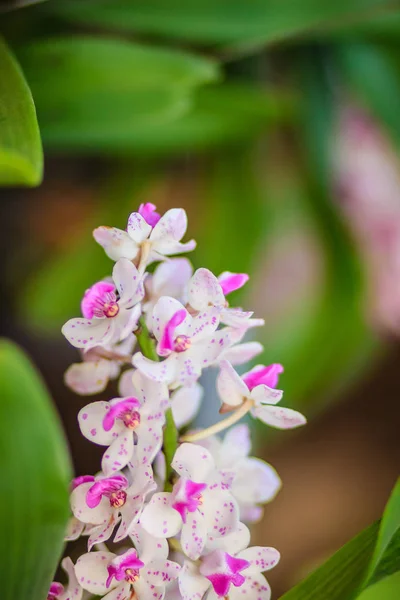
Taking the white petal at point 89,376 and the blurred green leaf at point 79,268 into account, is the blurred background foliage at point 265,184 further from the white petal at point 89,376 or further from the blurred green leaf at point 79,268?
the white petal at point 89,376

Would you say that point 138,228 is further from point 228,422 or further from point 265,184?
point 265,184

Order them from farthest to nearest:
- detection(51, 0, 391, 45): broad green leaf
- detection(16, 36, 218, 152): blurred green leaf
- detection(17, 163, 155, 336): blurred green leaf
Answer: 1. detection(17, 163, 155, 336): blurred green leaf
2. detection(51, 0, 391, 45): broad green leaf
3. detection(16, 36, 218, 152): blurred green leaf

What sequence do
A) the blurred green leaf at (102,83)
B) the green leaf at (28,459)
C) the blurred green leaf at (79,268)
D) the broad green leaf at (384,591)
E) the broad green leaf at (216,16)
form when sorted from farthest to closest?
1. the blurred green leaf at (79,268)
2. the broad green leaf at (216,16)
3. the blurred green leaf at (102,83)
4. the broad green leaf at (384,591)
5. the green leaf at (28,459)

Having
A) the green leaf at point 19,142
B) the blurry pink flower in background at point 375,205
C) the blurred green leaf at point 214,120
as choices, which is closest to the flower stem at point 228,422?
the green leaf at point 19,142

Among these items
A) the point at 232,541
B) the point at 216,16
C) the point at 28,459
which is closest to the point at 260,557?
the point at 232,541

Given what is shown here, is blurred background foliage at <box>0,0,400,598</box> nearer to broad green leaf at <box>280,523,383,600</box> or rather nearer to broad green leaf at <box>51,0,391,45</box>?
broad green leaf at <box>51,0,391,45</box>

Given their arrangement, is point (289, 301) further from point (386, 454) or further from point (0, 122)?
point (0, 122)

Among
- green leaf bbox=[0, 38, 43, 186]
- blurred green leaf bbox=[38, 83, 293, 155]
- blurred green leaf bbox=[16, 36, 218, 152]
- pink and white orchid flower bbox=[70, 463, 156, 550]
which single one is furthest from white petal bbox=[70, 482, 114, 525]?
blurred green leaf bbox=[38, 83, 293, 155]
